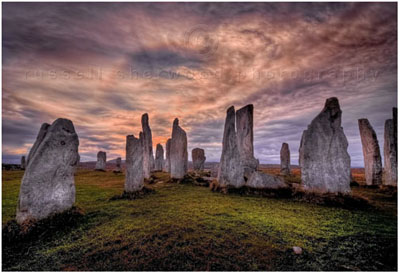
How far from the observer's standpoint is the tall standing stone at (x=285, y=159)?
21884 mm

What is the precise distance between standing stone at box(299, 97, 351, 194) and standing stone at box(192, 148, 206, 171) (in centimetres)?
1781

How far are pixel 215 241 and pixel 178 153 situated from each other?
11.8 m

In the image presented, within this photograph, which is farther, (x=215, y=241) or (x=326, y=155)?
(x=326, y=155)

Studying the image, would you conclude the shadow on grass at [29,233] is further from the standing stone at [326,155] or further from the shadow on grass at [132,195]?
the standing stone at [326,155]

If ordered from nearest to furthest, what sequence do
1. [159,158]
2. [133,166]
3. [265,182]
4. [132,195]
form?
[132,195] → [133,166] → [265,182] → [159,158]

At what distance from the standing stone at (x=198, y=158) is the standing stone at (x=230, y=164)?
47.1 ft

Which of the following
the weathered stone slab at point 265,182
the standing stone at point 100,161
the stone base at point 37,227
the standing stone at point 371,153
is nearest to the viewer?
the stone base at point 37,227

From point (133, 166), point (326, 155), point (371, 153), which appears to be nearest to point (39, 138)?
point (133, 166)

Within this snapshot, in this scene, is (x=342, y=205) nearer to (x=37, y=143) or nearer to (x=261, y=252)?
(x=261, y=252)

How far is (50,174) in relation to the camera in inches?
242

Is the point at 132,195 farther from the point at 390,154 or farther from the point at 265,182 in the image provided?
the point at 390,154

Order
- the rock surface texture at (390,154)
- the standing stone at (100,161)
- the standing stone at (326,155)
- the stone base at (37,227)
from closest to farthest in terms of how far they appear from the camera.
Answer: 1. the stone base at (37,227)
2. the standing stone at (326,155)
3. the rock surface texture at (390,154)
4. the standing stone at (100,161)

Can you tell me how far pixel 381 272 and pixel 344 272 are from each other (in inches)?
24.4

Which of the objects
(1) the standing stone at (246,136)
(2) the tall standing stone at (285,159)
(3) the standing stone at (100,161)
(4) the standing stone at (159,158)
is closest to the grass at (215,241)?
(1) the standing stone at (246,136)
